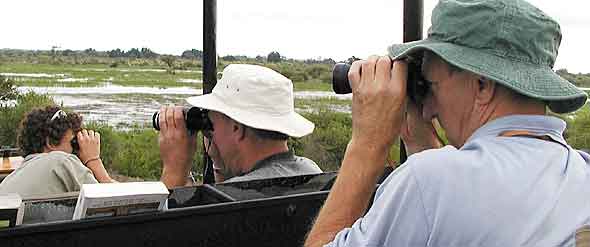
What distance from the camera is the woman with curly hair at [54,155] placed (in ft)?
7.50

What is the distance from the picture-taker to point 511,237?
3.05ft

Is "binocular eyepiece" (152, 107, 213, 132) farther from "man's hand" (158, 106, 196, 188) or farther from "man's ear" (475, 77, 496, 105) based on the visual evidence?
"man's ear" (475, 77, 496, 105)

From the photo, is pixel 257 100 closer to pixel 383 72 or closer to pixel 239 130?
pixel 239 130

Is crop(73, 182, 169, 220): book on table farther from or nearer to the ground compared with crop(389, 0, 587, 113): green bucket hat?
nearer to the ground

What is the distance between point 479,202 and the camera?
3.05 ft

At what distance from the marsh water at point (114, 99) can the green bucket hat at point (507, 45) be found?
1991 mm

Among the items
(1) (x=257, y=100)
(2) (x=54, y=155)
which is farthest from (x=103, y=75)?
(1) (x=257, y=100)

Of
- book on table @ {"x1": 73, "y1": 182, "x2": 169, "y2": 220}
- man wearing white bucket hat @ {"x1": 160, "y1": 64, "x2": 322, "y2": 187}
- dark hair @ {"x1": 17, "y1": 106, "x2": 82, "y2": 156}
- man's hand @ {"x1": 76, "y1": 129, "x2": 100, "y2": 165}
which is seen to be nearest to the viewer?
book on table @ {"x1": 73, "y1": 182, "x2": 169, "y2": 220}

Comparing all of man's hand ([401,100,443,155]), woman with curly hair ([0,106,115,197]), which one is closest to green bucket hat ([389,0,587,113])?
man's hand ([401,100,443,155])

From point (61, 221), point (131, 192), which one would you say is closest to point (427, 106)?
point (131, 192)

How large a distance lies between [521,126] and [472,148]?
0.09 metres

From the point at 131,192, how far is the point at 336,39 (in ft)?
5.84

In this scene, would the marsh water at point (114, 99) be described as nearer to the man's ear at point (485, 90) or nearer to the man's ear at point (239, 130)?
the man's ear at point (239, 130)

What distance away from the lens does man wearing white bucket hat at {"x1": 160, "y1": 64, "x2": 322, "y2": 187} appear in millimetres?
2035
